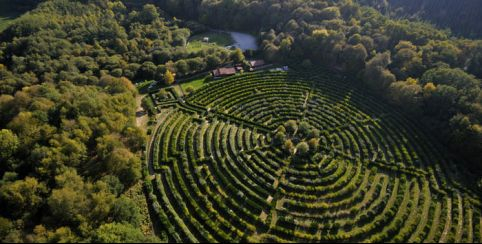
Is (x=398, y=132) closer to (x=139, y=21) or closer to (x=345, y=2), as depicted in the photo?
(x=345, y=2)

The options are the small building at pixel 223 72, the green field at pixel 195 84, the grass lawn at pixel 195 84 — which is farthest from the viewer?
the small building at pixel 223 72

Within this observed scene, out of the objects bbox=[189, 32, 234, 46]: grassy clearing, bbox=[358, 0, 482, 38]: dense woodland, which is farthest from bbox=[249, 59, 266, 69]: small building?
bbox=[358, 0, 482, 38]: dense woodland

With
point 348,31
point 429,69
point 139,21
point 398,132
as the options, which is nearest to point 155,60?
point 139,21

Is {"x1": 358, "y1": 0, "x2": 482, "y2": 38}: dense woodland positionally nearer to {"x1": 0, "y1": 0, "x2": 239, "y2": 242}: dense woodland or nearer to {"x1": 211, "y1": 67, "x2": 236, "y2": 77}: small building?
{"x1": 211, "y1": 67, "x2": 236, "y2": 77}: small building

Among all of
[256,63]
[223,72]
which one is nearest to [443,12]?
[256,63]

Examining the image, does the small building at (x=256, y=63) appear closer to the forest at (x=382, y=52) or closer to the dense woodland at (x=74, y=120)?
the forest at (x=382, y=52)

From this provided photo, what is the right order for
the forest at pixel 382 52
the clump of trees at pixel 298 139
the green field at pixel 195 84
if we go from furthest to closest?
the green field at pixel 195 84 → the forest at pixel 382 52 → the clump of trees at pixel 298 139

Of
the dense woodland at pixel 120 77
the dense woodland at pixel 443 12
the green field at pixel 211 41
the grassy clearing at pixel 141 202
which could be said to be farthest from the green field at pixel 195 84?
the dense woodland at pixel 443 12
